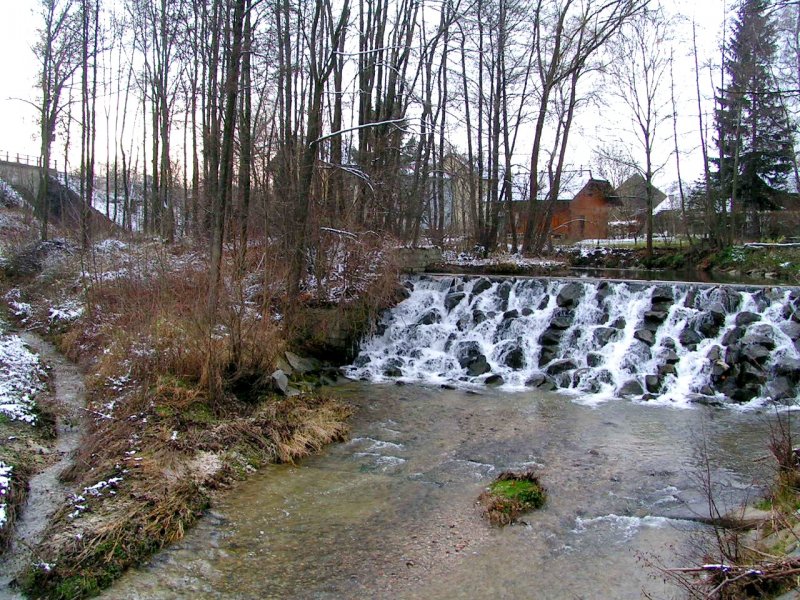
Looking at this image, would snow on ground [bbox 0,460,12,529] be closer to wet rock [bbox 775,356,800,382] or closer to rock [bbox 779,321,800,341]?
wet rock [bbox 775,356,800,382]

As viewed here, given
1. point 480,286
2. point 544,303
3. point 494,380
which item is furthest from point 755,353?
point 480,286

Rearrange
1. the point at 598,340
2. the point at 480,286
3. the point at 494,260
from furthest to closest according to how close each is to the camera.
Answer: the point at 494,260, the point at 480,286, the point at 598,340

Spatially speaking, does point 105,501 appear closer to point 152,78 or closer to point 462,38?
point 462,38

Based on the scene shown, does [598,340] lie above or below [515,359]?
above

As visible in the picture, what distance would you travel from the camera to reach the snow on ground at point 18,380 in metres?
7.02

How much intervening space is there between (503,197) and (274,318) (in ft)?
50.9

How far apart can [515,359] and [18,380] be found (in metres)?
8.78

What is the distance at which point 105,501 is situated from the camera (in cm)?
513

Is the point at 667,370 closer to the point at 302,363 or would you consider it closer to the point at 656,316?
the point at 656,316

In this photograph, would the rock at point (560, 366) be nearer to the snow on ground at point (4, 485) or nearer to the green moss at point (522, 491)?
the green moss at point (522, 491)

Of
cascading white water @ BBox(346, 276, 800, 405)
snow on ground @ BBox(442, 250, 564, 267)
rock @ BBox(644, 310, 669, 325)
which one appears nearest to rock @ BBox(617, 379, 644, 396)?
cascading white water @ BBox(346, 276, 800, 405)

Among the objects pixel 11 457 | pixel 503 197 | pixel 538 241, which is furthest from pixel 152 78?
pixel 11 457

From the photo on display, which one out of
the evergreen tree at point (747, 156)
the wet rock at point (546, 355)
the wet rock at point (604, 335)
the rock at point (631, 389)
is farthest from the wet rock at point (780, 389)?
the evergreen tree at point (747, 156)

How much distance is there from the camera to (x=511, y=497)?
5621mm
